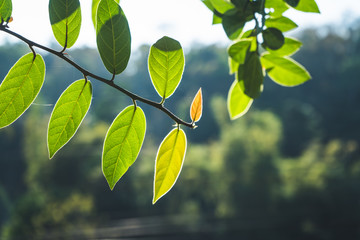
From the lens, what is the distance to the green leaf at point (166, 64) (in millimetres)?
198

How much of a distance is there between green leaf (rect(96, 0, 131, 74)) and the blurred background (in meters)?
7.48

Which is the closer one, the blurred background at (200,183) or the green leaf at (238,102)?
the green leaf at (238,102)

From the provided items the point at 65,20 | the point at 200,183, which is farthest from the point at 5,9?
the point at 200,183

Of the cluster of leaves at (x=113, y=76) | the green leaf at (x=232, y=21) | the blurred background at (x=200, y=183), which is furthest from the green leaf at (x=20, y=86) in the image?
the blurred background at (x=200, y=183)

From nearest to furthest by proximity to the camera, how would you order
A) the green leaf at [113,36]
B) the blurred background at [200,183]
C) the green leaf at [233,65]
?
the green leaf at [113,36], the green leaf at [233,65], the blurred background at [200,183]

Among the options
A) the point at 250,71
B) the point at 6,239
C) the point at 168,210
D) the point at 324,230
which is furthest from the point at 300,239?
the point at 250,71

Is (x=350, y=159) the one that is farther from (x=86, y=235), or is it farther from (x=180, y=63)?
(x=180, y=63)

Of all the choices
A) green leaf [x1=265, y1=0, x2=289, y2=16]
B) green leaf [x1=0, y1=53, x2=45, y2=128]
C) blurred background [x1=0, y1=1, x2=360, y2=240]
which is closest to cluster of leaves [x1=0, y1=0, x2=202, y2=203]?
green leaf [x1=0, y1=53, x2=45, y2=128]

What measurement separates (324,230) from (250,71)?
33.7ft

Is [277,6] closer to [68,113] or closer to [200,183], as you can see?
[68,113]

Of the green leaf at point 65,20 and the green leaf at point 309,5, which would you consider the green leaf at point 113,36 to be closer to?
the green leaf at point 65,20

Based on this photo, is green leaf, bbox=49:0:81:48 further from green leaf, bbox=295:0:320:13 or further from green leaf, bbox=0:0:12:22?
green leaf, bbox=295:0:320:13

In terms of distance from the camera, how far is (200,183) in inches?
414

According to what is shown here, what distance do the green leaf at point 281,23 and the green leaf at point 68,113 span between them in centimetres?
16
